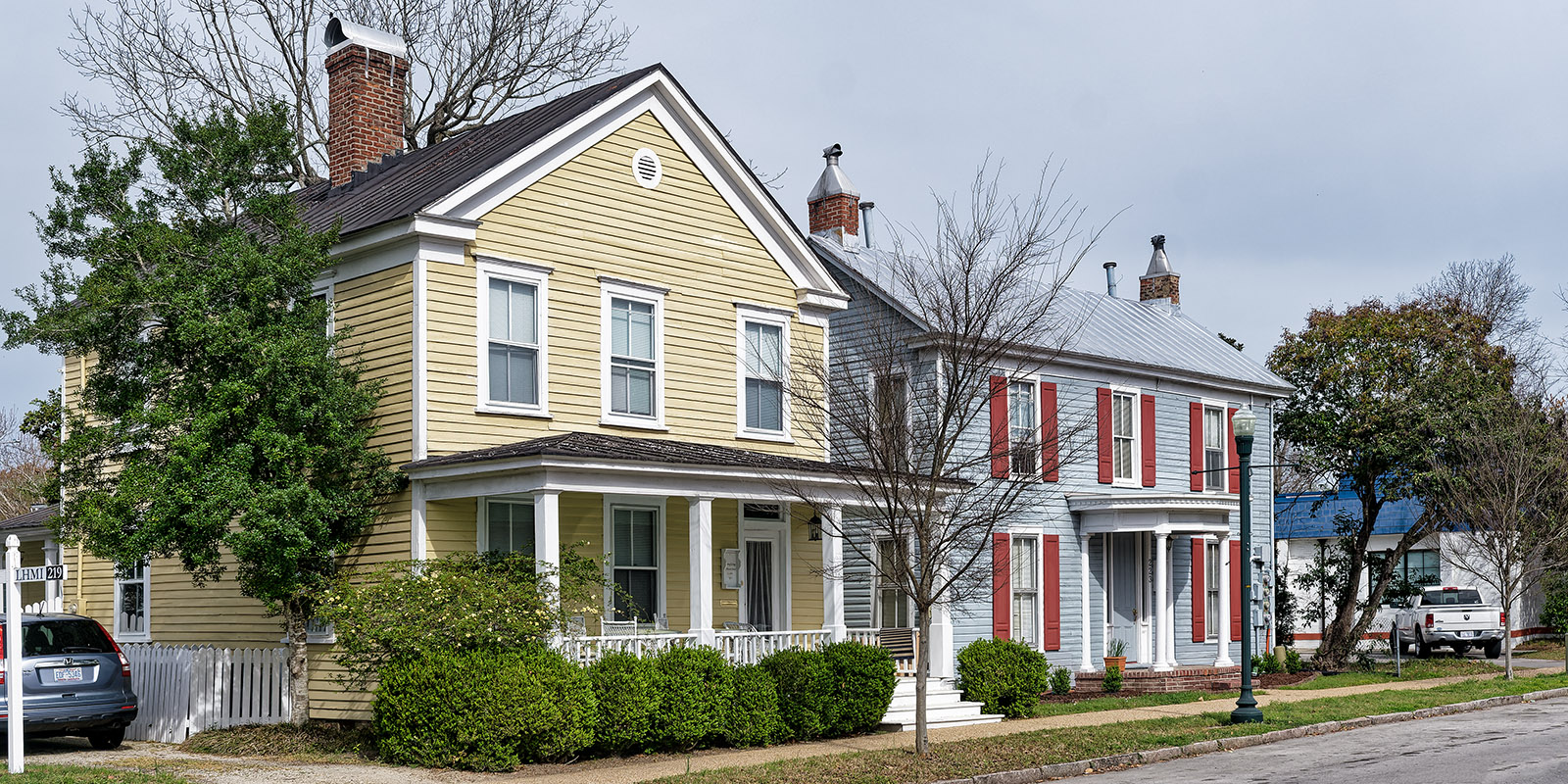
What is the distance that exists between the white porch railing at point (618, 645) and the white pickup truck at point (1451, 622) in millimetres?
24207

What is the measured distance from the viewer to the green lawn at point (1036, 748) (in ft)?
44.7

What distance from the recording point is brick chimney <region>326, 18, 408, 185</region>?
2059 centimetres

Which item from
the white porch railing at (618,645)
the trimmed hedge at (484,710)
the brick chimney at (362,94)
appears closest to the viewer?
the trimmed hedge at (484,710)

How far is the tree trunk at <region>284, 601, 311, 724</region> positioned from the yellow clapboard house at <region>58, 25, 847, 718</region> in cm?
34

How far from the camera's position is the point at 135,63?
30.6 meters

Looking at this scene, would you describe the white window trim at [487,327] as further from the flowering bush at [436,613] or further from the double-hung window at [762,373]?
the double-hung window at [762,373]

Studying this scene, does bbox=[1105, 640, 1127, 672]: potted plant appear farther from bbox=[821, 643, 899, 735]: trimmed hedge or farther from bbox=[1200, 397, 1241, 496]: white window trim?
bbox=[821, 643, 899, 735]: trimmed hedge

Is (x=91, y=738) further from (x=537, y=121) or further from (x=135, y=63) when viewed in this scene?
(x=135, y=63)

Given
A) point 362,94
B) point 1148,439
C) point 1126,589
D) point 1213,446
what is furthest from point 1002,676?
point 362,94

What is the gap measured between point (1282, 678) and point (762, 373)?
14.0 m

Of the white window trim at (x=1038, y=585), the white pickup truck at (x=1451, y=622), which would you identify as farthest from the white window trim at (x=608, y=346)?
the white pickup truck at (x=1451, y=622)

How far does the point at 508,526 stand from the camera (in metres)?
17.5

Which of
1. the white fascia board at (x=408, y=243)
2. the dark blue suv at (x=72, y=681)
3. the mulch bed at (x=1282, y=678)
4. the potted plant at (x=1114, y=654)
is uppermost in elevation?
the white fascia board at (x=408, y=243)

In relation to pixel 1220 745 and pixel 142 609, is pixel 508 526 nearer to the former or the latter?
pixel 142 609
